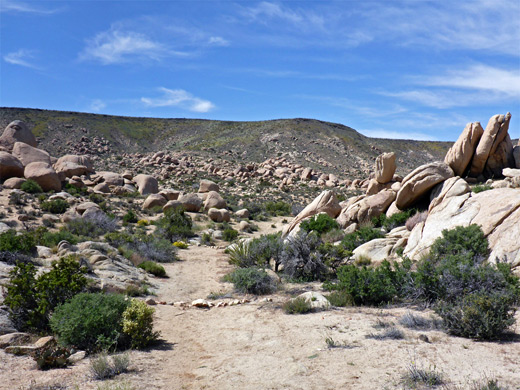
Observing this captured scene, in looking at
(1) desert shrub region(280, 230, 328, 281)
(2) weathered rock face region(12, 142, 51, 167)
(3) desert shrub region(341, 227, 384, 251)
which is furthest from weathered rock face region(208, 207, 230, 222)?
(1) desert shrub region(280, 230, 328, 281)

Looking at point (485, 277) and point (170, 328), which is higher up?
point (485, 277)

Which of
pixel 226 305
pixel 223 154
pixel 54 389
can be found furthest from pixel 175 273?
pixel 223 154

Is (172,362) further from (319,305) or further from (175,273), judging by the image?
(175,273)

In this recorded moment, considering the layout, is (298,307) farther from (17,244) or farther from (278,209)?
(278,209)

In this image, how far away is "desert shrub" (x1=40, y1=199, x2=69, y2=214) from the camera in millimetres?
23156

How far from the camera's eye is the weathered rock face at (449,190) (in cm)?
1471

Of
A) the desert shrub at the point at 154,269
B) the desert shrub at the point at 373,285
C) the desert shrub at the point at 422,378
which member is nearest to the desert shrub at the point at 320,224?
the desert shrub at the point at 154,269

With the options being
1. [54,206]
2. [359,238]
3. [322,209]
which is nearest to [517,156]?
[359,238]

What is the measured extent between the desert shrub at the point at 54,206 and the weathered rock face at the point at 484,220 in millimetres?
19942

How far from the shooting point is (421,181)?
1667 cm

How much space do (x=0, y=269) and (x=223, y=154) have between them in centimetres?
5509

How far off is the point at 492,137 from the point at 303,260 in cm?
1063

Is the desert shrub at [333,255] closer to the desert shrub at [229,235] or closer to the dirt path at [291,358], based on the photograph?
the dirt path at [291,358]

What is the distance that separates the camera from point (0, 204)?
22578 mm
